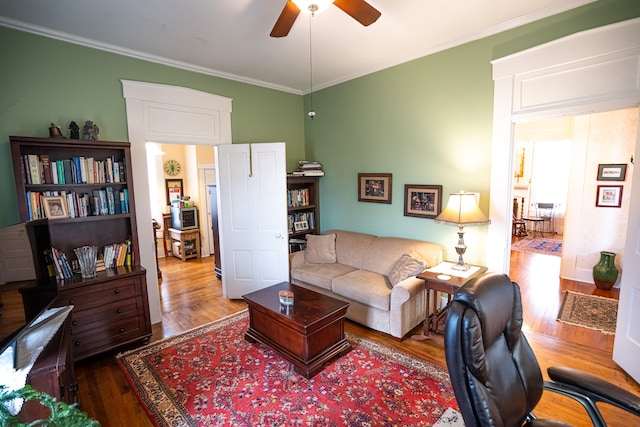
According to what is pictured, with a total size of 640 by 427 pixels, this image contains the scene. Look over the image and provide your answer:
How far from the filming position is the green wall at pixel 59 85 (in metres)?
2.68

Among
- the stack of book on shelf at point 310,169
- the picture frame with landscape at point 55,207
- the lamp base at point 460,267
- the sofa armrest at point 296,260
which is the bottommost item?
the sofa armrest at point 296,260

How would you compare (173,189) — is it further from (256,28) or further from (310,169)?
(256,28)

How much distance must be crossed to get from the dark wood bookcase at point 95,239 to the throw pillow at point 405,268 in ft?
8.12

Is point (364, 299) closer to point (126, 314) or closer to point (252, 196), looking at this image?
point (252, 196)

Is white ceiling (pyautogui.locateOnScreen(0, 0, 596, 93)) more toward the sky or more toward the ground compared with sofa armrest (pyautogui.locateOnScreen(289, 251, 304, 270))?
more toward the sky

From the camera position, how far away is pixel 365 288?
3191mm

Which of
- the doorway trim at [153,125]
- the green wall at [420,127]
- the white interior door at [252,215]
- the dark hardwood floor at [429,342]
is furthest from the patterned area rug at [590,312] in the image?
the doorway trim at [153,125]

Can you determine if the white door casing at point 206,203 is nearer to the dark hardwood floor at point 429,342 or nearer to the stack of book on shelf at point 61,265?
the dark hardwood floor at point 429,342

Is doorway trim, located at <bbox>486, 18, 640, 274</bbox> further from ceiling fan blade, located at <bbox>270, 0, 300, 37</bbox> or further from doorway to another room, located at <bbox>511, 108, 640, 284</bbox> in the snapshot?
ceiling fan blade, located at <bbox>270, 0, 300, 37</bbox>

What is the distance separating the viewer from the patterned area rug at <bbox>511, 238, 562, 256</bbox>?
626cm

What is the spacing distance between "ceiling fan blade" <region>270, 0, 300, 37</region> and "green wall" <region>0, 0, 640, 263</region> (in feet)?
6.30

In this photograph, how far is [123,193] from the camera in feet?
10.2

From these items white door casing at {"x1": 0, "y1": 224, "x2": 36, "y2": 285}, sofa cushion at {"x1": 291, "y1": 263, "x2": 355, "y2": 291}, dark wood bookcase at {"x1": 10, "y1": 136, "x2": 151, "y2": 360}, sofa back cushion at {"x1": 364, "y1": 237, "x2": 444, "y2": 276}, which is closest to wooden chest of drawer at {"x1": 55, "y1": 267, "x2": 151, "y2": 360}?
dark wood bookcase at {"x1": 10, "y1": 136, "x2": 151, "y2": 360}

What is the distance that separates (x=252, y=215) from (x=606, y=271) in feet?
15.5
